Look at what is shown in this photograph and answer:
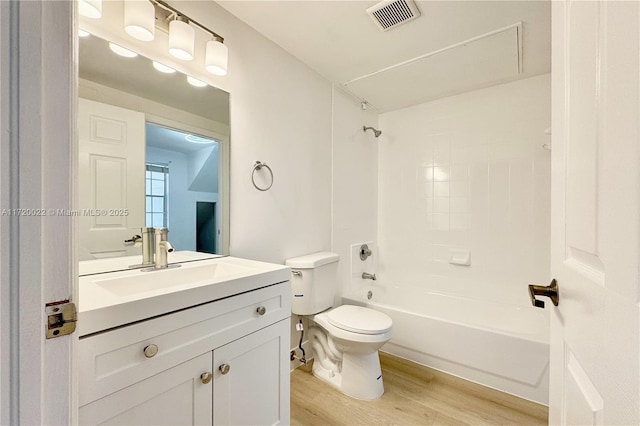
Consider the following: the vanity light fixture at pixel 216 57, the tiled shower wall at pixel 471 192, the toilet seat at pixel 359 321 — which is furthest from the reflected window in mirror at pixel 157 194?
the tiled shower wall at pixel 471 192

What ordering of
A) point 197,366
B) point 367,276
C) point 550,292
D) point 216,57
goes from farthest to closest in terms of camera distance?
point 367,276 < point 216,57 < point 197,366 < point 550,292

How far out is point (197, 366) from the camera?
2.94 feet

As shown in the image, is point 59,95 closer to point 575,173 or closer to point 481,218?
point 575,173

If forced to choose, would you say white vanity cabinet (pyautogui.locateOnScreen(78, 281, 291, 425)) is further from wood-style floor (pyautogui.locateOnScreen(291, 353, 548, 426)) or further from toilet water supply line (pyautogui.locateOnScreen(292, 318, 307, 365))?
toilet water supply line (pyautogui.locateOnScreen(292, 318, 307, 365))

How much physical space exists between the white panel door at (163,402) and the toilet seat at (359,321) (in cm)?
92

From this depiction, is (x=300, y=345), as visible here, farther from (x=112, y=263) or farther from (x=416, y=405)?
(x=112, y=263)

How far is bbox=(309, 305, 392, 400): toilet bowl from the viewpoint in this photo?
5.32 ft

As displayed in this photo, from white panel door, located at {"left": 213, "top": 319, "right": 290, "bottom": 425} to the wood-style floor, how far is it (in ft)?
1.41

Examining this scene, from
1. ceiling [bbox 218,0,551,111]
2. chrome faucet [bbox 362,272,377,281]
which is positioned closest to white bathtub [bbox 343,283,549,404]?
chrome faucet [bbox 362,272,377,281]

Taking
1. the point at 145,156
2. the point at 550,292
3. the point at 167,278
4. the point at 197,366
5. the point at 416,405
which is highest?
the point at 145,156

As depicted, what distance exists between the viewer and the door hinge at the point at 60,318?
419 mm

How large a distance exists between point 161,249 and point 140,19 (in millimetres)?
979

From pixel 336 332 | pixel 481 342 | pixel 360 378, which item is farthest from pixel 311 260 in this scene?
pixel 481 342

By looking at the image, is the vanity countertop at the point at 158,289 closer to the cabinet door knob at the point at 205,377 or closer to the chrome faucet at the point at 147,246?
the chrome faucet at the point at 147,246
